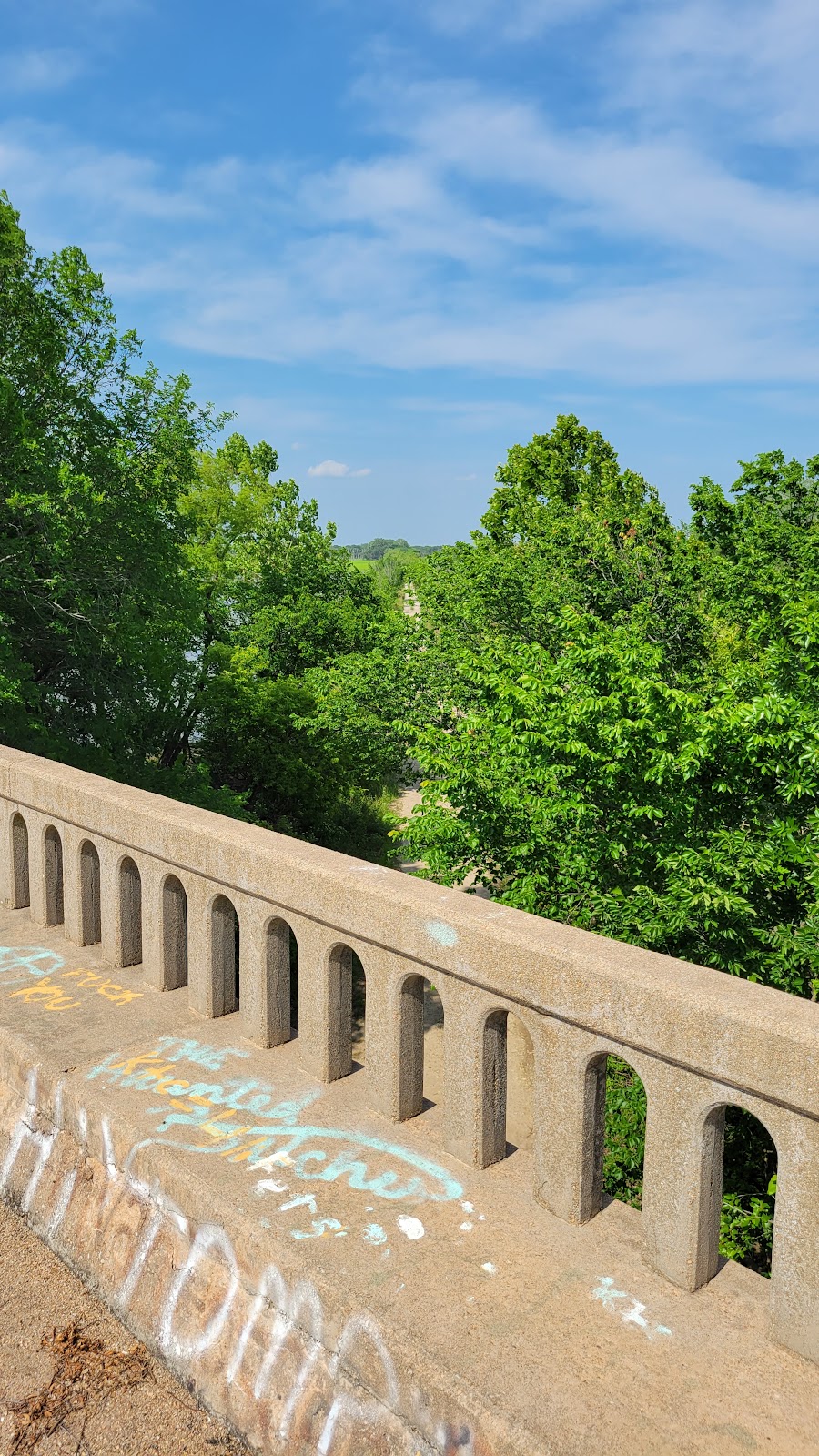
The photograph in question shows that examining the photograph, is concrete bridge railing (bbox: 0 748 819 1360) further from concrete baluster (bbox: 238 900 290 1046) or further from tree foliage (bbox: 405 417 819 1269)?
tree foliage (bbox: 405 417 819 1269)

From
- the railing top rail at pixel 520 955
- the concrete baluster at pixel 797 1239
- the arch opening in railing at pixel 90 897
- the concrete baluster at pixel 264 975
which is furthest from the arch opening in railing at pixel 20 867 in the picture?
the concrete baluster at pixel 797 1239

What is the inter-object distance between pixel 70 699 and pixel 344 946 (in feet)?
49.1

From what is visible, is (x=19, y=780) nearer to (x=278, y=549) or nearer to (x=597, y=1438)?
(x=597, y=1438)

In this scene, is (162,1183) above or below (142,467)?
below

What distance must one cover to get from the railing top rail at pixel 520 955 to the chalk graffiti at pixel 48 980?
24.7 inches

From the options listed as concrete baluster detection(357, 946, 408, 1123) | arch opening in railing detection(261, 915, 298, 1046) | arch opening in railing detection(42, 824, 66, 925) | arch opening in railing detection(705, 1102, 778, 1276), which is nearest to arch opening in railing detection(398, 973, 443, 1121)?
concrete baluster detection(357, 946, 408, 1123)

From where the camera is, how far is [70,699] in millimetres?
17297

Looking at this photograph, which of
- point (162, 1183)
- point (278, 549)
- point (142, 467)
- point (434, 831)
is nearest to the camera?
point (162, 1183)

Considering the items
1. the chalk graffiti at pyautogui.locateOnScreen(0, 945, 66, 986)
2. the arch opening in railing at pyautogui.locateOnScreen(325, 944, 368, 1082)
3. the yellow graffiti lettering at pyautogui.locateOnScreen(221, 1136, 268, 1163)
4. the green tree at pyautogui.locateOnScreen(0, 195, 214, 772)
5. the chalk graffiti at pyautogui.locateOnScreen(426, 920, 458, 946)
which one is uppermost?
the green tree at pyautogui.locateOnScreen(0, 195, 214, 772)

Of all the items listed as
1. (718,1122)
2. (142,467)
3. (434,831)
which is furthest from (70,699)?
(718,1122)

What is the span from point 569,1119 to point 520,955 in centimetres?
47

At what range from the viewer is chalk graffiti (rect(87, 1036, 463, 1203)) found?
3.06 metres

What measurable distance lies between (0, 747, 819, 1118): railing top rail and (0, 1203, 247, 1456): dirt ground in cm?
133

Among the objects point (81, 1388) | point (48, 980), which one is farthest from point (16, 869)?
point (81, 1388)
